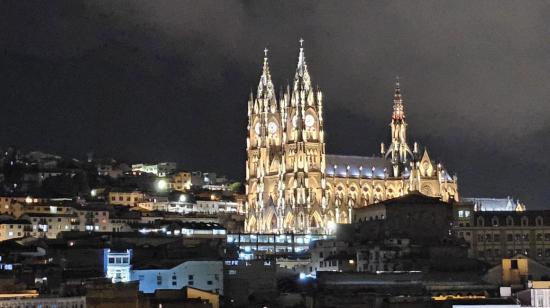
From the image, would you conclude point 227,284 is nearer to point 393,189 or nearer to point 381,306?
point 381,306

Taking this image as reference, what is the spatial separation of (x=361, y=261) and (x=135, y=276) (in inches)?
963

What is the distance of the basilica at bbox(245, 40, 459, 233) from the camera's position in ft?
452

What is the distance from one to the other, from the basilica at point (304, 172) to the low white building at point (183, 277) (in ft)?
168

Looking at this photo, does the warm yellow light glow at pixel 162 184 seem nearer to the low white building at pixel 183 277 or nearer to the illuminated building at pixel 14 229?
the illuminated building at pixel 14 229

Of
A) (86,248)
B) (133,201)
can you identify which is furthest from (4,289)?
(133,201)

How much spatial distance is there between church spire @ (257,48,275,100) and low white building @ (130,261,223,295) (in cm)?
6757

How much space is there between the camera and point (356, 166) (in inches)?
6088

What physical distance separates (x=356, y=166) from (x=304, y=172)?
15851 mm

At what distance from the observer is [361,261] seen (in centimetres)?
9956

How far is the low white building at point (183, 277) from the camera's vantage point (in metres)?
80.3

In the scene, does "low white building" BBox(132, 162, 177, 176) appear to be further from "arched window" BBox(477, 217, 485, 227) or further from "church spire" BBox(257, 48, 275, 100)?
"arched window" BBox(477, 217, 485, 227)

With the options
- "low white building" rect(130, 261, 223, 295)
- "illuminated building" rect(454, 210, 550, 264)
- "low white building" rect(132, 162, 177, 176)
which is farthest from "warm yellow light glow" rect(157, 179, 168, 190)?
"low white building" rect(130, 261, 223, 295)

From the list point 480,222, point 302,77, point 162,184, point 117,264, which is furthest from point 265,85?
point 117,264

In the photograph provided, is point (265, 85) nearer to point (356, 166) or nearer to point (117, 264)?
point (356, 166)
